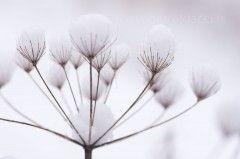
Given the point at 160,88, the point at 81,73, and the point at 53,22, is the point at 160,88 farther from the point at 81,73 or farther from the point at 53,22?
the point at 53,22

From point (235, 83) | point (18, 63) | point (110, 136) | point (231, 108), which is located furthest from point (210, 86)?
point (235, 83)

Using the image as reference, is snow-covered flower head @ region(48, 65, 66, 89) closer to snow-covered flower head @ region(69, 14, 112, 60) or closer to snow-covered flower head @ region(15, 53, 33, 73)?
snow-covered flower head @ region(15, 53, 33, 73)

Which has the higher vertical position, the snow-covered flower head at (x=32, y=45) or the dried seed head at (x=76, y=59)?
the snow-covered flower head at (x=32, y=45)

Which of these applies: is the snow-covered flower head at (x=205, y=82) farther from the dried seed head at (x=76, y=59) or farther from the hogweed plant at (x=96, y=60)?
the dried seed head at (x=76, y=59)

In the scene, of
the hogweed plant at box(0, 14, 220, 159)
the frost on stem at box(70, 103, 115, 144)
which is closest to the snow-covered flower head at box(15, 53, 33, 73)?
the hogweed plant at box(0, 14, 220, 159)

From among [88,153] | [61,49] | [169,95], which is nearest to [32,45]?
[61,49]

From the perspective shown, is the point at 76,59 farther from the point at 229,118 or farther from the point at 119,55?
the point at 229,118

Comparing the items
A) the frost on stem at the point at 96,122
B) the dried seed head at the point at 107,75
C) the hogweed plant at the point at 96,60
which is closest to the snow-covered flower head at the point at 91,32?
the hogweed plant at the point at 96,60
